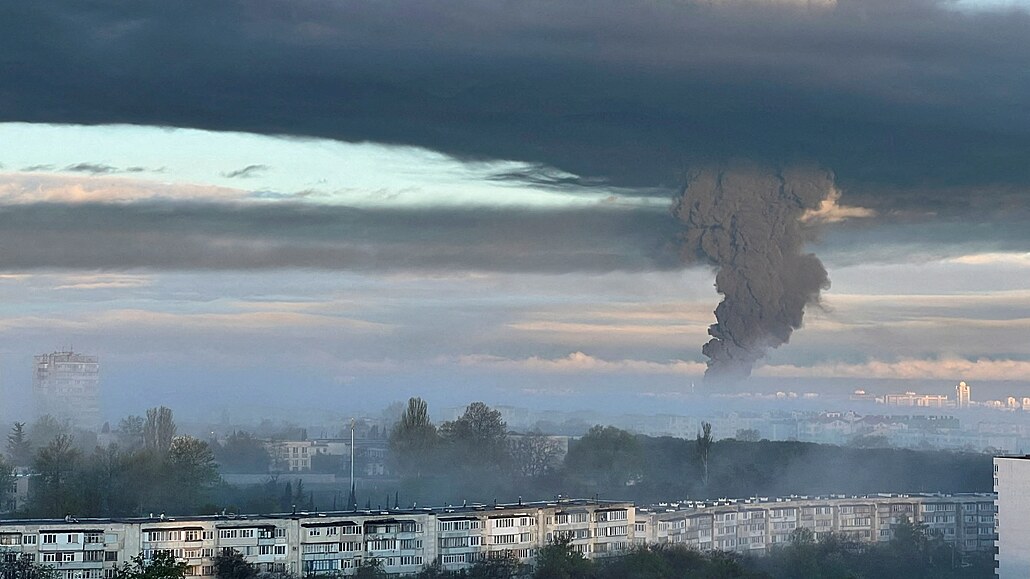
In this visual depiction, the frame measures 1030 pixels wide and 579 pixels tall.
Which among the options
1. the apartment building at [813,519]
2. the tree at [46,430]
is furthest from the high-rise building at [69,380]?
the apartment building at [813,519]

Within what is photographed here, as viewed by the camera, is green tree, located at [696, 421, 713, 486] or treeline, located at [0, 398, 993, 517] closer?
treeline, located at [0, 398, 993, 517]

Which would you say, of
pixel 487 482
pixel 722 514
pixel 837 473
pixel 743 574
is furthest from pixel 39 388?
pixel 743 574

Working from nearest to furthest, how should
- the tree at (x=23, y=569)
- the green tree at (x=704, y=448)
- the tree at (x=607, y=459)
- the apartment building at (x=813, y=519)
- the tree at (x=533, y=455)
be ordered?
the tree at (x=23, y=569) < the apartment building at (x=813, y=519) < the tree at (x=607, y=459) < the green tree at (x=704, y=448) < the tree at (x=533, y=455)

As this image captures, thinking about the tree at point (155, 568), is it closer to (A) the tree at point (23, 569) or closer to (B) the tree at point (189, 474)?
(A) the tree at point (23, 569)

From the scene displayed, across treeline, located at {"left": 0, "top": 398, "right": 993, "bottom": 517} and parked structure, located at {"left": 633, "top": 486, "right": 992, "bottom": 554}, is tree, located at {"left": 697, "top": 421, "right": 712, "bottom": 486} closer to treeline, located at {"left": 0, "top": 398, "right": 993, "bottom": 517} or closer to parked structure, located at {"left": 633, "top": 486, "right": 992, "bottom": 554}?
treeline, located at {"left": 0, "top": 398, "right": 993, "bottom": 517}

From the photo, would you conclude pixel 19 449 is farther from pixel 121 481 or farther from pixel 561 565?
pixel 561 565


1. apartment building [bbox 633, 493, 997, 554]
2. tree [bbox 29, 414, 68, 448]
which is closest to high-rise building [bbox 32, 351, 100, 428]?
tree [bbox 29, 414, 68, 448]

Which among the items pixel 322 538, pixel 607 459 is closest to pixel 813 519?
pixel 607 459
